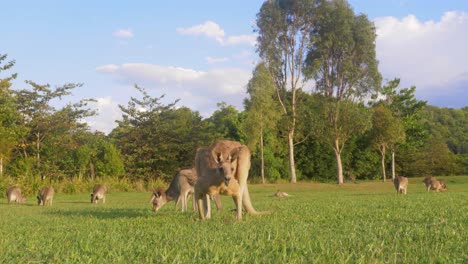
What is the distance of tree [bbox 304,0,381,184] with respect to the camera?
4444 cm

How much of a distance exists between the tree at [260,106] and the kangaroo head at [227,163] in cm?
3572

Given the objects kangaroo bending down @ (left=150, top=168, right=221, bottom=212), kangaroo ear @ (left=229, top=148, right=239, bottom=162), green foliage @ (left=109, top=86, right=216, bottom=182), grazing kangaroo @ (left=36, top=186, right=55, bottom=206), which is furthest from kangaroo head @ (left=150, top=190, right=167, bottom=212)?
green foliage @ (left=109, top=86, right=216, bottom=182)

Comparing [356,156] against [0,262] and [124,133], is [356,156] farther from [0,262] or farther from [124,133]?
[0,262]

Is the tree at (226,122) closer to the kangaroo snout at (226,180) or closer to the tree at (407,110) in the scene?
the tree at (407,110)

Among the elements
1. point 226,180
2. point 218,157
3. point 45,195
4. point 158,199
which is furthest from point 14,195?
point 226,180

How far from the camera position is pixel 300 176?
181 feet

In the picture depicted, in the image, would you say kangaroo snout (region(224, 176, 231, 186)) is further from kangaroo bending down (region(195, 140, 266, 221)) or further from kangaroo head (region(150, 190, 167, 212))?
kangaroo head (region(150, 190, 167, 212))

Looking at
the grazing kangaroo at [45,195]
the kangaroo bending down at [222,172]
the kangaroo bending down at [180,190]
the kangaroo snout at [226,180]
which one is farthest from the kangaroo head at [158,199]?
the grazing kangaroo at [45,195]

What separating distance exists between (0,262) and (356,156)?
5757cm

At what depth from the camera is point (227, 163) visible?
778 centimetres

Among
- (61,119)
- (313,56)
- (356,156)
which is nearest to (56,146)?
(61,119)

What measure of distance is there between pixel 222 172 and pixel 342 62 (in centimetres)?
3963

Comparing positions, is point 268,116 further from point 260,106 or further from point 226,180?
point 226,180

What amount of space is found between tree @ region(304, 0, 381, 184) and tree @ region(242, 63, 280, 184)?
4.50 meters
